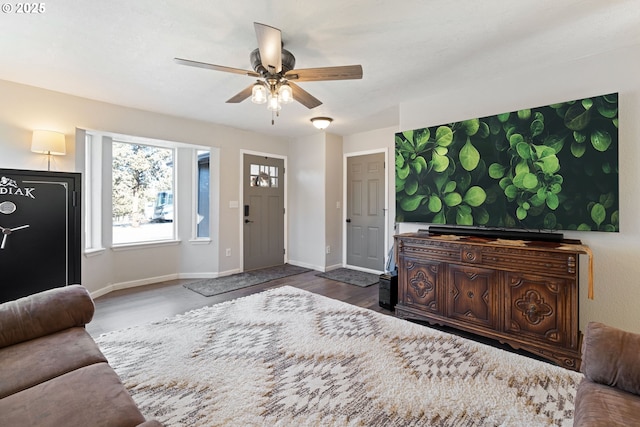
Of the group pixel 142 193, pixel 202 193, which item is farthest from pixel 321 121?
pixel 142 193

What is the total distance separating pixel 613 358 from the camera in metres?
1.21

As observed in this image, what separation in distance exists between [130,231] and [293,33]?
12.0 feet

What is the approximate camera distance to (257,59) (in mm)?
2238

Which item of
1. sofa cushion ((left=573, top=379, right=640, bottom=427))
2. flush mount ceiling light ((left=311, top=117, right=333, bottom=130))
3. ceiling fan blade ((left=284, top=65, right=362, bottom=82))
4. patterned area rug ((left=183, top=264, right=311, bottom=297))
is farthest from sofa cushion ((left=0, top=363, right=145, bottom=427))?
flush mount ceiling light ((left=311, top=117, right=333, bottom=130))

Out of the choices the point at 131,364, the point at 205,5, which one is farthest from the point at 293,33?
the point at 131,364

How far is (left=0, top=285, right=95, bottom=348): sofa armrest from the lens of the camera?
1.50 m

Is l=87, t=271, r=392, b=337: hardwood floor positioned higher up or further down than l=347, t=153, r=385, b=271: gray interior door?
further down

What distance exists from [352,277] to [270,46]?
3608 millimetres

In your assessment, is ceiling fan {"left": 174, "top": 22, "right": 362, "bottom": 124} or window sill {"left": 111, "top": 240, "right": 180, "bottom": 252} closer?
ceiling fan {"left": 174, "top": 22, "right": 362, "bottom": 124}

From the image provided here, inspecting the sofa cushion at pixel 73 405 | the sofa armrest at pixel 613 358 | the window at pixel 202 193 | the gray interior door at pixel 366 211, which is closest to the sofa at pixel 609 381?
the sofa armrest at pixel 613 358

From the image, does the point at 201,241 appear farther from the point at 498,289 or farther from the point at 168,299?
the point at 498,289

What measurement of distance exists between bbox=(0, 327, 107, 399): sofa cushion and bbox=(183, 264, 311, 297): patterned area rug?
7.52 feet

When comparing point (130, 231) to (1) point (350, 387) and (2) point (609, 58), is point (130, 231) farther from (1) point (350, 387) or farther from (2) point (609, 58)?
(2) point (609, 58)

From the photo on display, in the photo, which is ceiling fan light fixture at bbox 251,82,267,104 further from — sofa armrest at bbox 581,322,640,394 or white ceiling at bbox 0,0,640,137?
sofa armrest at bbox 581,322,640,394
